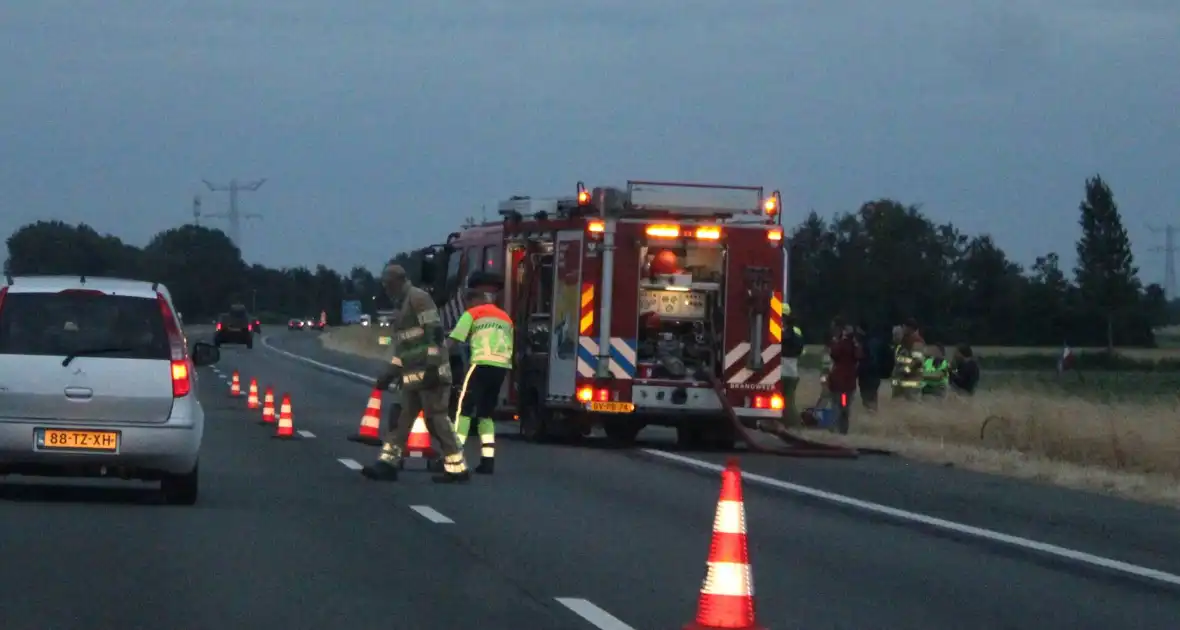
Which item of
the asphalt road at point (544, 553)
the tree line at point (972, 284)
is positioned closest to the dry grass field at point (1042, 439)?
the asphalt road at point (544, 553)

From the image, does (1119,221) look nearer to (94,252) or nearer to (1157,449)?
(94,252)

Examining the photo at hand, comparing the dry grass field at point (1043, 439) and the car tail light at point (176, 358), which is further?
the dry grass field at point (1043, 439)

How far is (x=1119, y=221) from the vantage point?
412 ft

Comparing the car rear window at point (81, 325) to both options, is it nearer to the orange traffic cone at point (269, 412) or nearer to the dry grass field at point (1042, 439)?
the dry grass field at point (1042, 439)

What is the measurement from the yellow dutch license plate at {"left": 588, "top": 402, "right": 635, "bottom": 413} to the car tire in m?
7.95

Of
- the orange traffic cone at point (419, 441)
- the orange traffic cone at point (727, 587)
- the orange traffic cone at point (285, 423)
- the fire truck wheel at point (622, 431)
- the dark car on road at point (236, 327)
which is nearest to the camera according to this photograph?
the orange traffic cone at point (727, 587)

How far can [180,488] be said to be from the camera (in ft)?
48.1

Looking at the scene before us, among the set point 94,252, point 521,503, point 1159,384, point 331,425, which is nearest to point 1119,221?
point 94,252

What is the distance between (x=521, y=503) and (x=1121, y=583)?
536 cm

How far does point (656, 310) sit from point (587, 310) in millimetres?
1018

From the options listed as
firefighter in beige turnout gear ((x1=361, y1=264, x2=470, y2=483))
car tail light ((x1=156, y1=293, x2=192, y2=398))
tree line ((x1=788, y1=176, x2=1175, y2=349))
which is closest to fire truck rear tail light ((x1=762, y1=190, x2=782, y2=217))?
firefighter in beige turnout gear ((x1=361, y1=264, x2=470, y2=483))

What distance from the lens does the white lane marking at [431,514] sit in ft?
46.5

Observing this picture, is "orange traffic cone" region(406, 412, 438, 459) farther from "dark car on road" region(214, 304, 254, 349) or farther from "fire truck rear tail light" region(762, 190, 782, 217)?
"dark car on road" region(214, 304, 254, 349)

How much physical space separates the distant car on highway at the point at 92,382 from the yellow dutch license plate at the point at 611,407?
8.44 metres
